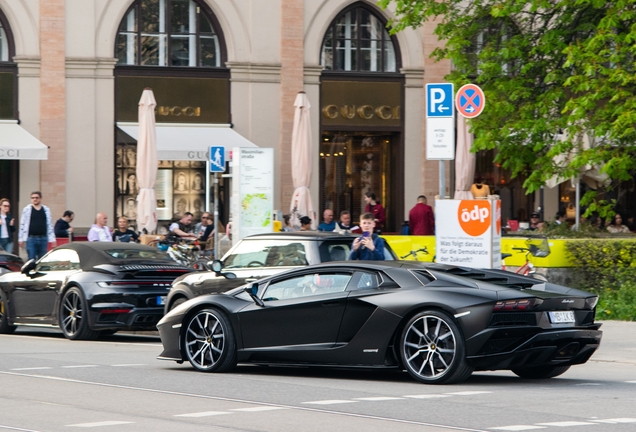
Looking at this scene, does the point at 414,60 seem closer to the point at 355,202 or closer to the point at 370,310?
the point at 355,202

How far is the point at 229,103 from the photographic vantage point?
2947 centimetres

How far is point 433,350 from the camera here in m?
10.3

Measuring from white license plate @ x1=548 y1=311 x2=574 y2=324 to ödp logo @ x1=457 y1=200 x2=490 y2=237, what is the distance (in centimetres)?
336

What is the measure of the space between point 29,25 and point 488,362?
2065cm

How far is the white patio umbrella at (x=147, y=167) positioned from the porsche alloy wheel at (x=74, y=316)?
8704mm

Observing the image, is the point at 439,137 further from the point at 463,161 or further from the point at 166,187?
the point at 166,187

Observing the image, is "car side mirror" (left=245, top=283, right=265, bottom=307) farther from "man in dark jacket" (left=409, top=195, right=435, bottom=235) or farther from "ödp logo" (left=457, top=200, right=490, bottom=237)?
"man in dark jacket" (left=409, top=195, right=435, bottom=235)

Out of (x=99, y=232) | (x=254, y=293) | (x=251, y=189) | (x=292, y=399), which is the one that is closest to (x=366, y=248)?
(x=254, y=293)

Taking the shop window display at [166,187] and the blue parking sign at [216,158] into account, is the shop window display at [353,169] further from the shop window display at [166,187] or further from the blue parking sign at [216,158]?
the blue parking sign at [216,158]

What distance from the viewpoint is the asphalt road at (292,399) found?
8234mm

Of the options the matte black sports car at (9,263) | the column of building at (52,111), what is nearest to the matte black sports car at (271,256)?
the matte black sports car at (9,263)

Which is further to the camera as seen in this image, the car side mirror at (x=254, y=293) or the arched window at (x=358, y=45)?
the arched window at (x=358, y=45)

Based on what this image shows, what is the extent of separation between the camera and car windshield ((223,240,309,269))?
13.9 meters

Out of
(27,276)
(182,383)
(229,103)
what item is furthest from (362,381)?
A: (229,103)
